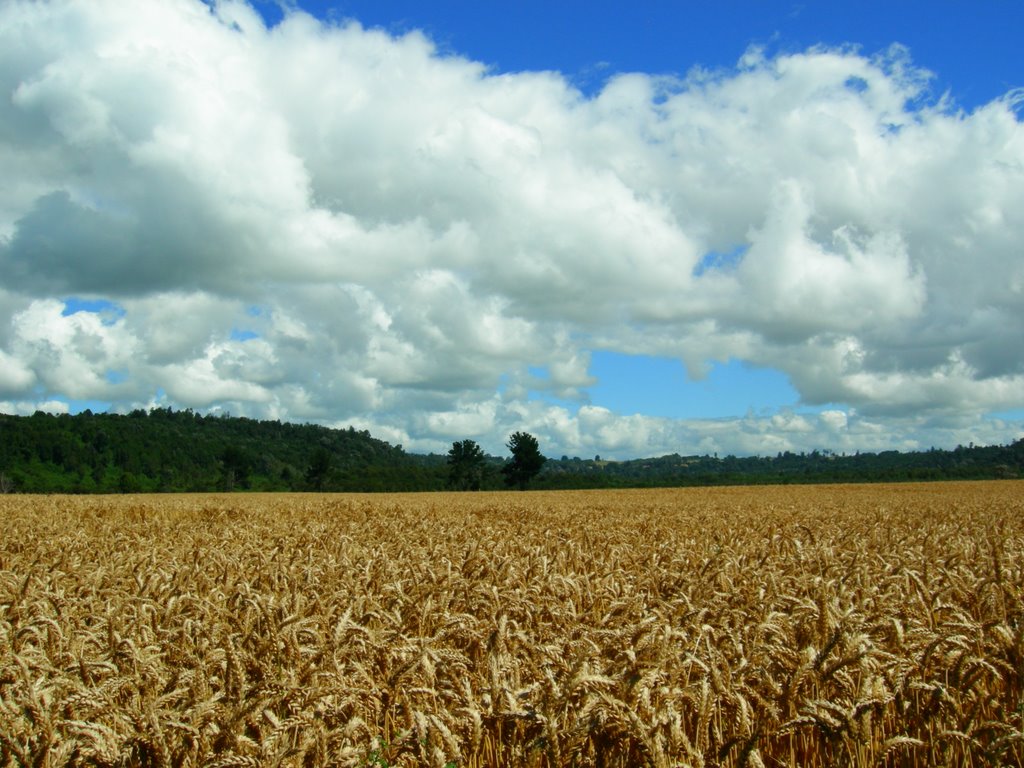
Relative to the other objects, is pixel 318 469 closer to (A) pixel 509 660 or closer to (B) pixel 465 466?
(B) pixel 465 466

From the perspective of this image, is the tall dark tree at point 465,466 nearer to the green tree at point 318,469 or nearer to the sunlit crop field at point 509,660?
the green tree at point 318,469

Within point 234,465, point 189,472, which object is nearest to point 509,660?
point 234,465

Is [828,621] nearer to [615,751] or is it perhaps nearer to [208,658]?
[615,751]

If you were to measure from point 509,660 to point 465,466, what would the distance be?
4780 inches

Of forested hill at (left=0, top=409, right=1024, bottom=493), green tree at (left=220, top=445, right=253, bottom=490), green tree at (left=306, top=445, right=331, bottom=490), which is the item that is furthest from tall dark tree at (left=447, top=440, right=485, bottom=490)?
green tree at (left=220, top=445, right=253, bottom=490)

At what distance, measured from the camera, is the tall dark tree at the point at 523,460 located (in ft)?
380

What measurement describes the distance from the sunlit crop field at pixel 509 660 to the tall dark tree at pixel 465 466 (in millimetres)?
114557

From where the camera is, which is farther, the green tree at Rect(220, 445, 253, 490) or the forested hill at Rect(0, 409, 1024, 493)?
the green tree at Rect(220, 445, 253, 490)

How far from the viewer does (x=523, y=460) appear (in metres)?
116

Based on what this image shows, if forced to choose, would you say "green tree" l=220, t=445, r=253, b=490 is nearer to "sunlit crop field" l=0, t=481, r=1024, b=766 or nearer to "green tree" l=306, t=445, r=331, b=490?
"green tree" l=306, t=445, r=331, b=490

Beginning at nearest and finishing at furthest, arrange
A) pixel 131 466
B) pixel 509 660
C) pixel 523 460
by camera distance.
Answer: pixel 509 660 → pixel 523 460 → pixel 131 466

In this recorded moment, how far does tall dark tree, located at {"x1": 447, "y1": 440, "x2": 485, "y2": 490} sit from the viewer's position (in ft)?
410

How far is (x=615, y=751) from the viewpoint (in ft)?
11.7

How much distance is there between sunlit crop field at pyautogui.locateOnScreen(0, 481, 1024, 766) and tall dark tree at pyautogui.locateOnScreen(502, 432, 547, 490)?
105 metres
